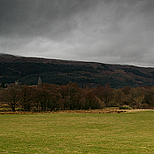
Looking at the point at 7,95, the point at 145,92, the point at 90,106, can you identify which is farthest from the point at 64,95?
the point at 145,92

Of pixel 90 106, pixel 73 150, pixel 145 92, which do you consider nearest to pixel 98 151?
pixel 73 150

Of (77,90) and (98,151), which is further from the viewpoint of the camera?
(77,90)

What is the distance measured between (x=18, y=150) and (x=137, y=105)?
74.4 metres

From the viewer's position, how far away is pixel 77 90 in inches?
3093

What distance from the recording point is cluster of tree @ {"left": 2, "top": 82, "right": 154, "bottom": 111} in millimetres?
64375

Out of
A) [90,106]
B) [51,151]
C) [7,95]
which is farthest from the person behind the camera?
[90,106]

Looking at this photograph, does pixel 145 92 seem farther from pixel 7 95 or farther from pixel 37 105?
pixel 7 95

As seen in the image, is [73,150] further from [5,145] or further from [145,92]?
[145,92]

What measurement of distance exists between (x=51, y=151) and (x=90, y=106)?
210 ft

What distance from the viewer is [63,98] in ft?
246

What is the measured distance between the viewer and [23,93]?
214 ft

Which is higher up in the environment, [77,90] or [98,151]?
[77,90]

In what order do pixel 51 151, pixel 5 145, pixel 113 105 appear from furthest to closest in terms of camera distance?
pixel 113 105
pixel 5 145
pixel 51 151

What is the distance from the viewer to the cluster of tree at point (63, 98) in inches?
2534
